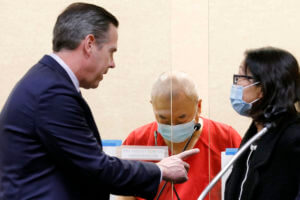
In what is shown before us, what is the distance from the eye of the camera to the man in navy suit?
1.59 m

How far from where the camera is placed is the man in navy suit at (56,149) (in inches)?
62.4

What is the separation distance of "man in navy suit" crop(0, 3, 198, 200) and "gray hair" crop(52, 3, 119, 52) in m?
0.06

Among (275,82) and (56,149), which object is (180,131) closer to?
(275,82)

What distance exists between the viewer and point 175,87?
A: 7.56 feet

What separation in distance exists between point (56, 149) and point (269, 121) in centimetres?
74

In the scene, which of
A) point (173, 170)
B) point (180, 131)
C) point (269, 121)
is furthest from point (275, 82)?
point (180, 131)

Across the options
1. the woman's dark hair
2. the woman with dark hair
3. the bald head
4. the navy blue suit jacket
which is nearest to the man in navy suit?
the navy blue suit jacket

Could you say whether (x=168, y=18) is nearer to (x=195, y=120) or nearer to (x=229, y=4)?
(x=229, y=4)

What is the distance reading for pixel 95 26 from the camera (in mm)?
1811

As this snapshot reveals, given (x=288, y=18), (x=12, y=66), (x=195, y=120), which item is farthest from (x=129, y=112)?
(x=288, y=18)

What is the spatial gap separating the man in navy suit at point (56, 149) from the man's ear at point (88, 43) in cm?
5

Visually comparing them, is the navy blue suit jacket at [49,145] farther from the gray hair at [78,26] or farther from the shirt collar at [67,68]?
the gray hair at [78,26]

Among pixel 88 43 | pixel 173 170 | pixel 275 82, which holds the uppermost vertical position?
pixel 88 43

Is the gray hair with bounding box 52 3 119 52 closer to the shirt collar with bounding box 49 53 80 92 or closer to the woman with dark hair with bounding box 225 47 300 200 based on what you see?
the shirt collar with bounding box 49 53 80 92
